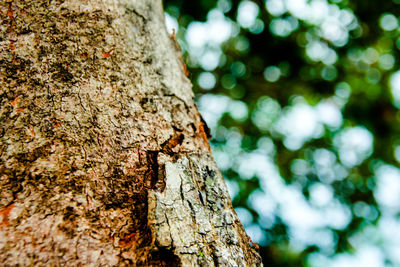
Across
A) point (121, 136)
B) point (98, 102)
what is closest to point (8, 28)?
point (98, 102)

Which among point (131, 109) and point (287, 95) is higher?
point (131, 109)

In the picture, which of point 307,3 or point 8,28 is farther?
point 307,3

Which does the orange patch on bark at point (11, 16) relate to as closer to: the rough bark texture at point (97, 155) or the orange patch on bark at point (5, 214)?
the rough bark texture at point (97, 155)

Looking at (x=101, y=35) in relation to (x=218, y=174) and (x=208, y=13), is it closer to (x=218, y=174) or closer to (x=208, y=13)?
(x=218, y=174)

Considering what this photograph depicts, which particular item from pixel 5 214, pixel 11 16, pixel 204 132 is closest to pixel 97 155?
pixel 5 214

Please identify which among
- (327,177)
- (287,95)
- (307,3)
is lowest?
(327,177)

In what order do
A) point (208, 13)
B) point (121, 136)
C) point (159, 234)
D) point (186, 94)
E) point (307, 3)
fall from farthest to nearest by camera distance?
point (307, 3) → point (208, 13) → point (186, 94) → point (121, 136) → point (159, 234)

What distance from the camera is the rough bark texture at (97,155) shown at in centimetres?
62

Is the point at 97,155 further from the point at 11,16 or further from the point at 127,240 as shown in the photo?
the point at 11,16

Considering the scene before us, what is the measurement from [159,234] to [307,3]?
4.30 metres

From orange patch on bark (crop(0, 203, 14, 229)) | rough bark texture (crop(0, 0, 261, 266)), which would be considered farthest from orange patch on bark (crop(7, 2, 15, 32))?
orange patch on bark (crop(0, 203, 14, 229))

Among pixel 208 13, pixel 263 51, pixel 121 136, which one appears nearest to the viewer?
pixel 121 136

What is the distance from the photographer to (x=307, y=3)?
3820mm

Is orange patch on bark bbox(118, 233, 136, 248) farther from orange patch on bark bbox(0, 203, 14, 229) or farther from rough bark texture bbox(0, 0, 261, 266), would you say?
orange patch on bark bbox(0, 203, 14, 229)
